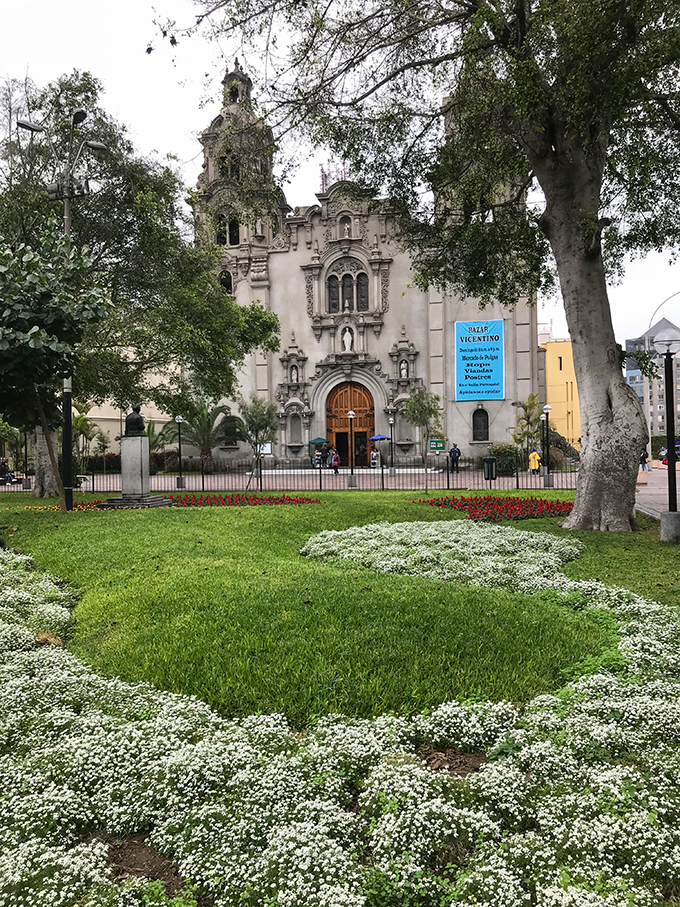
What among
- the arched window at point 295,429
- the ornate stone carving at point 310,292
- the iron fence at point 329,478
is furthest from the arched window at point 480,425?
the ornate stone carving at point 310,292

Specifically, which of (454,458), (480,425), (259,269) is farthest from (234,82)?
(259,269)

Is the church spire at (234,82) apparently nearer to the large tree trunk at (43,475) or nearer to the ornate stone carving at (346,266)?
the large tree trunk at (43,475)

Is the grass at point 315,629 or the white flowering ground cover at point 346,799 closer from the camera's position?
the white flowering ground cover at point 346,799

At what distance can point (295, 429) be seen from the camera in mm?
41406

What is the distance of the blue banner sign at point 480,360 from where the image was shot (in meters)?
37.4

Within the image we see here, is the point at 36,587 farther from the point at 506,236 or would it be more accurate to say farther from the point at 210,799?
the point at 506,236

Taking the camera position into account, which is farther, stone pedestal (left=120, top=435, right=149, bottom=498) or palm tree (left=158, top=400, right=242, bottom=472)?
palm tree (left=158, top=400, right=242, bottom=472)

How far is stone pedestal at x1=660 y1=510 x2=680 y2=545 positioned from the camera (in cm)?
1011

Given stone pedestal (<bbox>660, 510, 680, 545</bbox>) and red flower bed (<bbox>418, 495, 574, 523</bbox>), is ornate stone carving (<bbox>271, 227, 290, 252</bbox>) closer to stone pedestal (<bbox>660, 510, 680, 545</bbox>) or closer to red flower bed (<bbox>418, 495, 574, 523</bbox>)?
red flower bed (<bbox>418, 495, 574, 523</bbox>)

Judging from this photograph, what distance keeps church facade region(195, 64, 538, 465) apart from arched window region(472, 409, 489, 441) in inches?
3.4

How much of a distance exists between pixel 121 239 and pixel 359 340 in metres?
23.1

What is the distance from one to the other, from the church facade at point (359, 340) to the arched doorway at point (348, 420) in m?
0.07

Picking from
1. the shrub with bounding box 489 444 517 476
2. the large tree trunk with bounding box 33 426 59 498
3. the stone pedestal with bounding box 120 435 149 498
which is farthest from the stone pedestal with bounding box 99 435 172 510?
the shrub with bounding box 489 444 517 476

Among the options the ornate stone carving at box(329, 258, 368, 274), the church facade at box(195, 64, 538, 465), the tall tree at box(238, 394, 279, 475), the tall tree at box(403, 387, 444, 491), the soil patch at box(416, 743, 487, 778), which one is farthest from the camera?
the ornate stone carving at box(329, 258, 368, 274)
